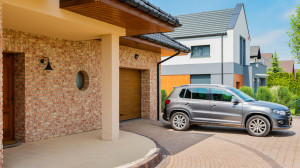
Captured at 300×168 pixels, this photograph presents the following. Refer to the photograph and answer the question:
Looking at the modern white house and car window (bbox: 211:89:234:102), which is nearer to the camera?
car window (bbox: 211:89:234:102)

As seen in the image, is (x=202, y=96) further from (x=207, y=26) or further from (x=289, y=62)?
(x=289, y=62)

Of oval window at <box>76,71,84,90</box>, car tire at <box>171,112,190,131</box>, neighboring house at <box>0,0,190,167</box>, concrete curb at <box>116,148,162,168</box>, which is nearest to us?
concrete curb at <box>116,148,162,168</box>

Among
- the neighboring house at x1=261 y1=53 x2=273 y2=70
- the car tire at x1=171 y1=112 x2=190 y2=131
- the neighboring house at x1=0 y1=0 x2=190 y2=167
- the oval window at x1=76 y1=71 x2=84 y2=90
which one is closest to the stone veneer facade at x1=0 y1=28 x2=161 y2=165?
the neighboring house at x1=0 y1=0 x2=190 y2=167

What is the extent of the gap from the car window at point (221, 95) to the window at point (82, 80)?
4518 mm

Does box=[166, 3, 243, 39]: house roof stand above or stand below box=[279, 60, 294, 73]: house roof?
above

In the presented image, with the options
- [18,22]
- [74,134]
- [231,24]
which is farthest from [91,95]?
[231,24]

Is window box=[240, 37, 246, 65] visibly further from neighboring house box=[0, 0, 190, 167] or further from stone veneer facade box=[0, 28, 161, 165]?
stone veneer facade box=[0, 28, 161, 165]

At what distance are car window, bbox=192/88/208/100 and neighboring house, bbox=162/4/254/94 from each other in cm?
1267

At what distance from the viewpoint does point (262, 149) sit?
7.17 m

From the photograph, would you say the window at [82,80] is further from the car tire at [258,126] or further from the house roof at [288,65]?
the house roof at [288,65]

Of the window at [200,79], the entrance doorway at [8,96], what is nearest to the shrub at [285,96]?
the window at [200,79]

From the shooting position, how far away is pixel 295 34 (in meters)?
21.2

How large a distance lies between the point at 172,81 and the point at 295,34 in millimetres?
10600

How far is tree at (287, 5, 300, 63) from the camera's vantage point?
21.0m
